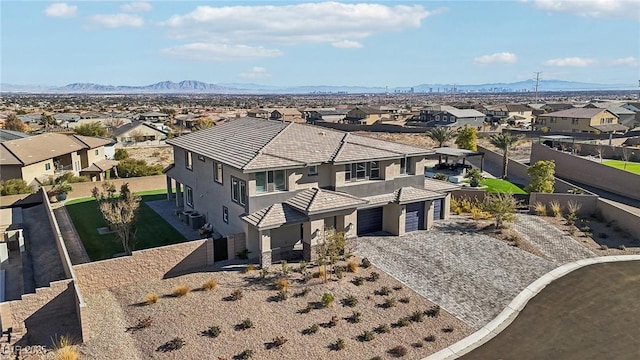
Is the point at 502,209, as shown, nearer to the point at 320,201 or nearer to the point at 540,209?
the point at 540,209

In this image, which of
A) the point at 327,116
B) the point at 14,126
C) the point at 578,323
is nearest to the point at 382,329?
the point at 578,323

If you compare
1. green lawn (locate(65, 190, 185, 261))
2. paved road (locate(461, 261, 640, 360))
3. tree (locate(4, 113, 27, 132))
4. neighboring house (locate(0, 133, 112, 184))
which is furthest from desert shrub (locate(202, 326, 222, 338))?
tree (locate(4, 113, 27, 132))

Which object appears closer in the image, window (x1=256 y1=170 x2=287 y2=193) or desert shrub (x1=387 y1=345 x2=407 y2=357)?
desert shrub (x1=387 y1=345 x2=407 y2=357)

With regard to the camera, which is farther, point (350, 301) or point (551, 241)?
point (551, 241)

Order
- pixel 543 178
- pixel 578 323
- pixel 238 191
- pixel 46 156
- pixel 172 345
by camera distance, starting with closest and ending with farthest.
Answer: pixel 172 345 < pixel 578 323 < pixel 238 191 < pixel 543 178 < pixel 46 156

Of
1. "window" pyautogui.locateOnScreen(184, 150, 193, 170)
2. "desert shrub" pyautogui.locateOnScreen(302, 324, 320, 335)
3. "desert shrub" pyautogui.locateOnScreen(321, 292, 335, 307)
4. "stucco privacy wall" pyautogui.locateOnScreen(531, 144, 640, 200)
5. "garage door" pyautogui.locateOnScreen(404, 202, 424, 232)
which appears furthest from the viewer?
"stucco privacy wall" pyautogui.locateOnScreen(531, 144, 640, 200)

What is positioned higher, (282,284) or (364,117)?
(364,117)

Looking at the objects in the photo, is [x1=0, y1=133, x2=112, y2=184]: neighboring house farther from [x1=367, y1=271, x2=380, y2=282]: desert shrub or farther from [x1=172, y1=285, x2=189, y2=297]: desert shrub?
[x1=367, y1=271, x2=380, y2=282]: desert shrub
